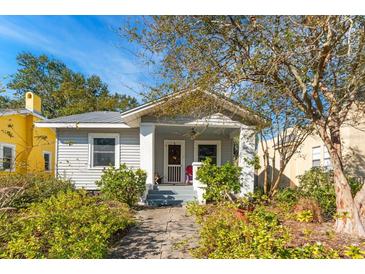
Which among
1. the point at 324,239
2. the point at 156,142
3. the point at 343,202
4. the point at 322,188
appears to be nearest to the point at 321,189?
the point at 322,188

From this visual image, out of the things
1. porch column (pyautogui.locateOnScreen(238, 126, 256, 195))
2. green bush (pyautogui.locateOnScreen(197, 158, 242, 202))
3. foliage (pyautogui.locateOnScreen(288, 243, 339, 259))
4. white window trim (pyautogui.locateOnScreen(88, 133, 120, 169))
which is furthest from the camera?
white window trim (pyautogui.locateOnScreen(88, 133, 120, 169))

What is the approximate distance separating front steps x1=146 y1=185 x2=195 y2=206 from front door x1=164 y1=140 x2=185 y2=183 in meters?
2.48

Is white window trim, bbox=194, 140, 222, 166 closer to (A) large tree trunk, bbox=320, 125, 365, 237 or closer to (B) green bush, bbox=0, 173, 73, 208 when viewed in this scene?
(B) green bush, bbox=0, 173, 73, 208

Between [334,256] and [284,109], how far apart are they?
525 cm

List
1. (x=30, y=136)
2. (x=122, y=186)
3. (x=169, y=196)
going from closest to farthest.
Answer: (x=122, y=186) → (x=169, y=196) → (x=30, y=136)

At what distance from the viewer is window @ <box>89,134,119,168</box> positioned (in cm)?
1062

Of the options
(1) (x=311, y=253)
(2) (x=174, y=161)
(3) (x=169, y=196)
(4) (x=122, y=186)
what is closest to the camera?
(1) (x=311, y=253)

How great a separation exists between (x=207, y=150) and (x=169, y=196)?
13.2ft

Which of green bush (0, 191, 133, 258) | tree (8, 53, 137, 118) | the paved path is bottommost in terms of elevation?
the paved path

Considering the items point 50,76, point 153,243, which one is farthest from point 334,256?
point 50,76

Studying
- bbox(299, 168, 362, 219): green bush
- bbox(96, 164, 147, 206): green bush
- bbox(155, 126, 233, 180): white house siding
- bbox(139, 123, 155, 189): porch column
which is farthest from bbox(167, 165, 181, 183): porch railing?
bbox(299, 168, 362, 219): green bush

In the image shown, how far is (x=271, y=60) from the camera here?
4.95 m

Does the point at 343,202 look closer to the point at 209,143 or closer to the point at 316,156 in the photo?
the point at 316,156

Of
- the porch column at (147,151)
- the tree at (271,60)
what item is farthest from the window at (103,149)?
the tree at (271,60)
